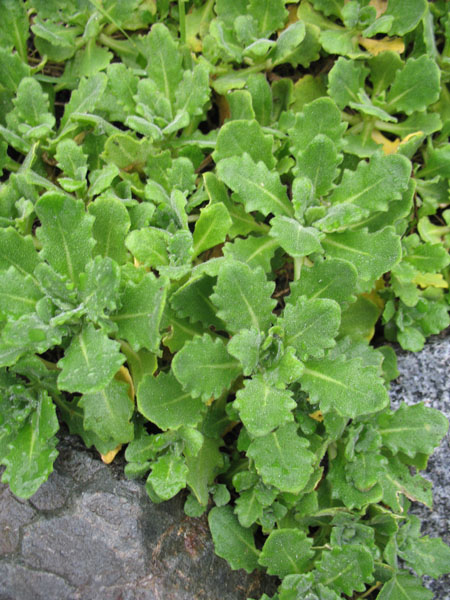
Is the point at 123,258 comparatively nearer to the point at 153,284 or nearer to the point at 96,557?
the point at 153,284

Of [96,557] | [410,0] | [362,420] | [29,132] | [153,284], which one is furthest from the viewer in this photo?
[410,0]

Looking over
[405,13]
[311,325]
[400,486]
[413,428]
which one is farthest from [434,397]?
[405,13]

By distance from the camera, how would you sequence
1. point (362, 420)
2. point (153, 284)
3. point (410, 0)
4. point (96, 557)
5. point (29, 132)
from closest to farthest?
point (153, 284), point (96, 557), point (362, 420), point (29, 132), point (410, 0)

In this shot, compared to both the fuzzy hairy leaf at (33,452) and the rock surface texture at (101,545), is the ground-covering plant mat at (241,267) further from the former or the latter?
the rock surface texture at (101,545)

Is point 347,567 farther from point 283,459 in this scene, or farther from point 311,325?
point 311,325

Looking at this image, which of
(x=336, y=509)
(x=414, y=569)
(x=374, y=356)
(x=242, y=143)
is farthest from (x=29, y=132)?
(x=414, y=569)

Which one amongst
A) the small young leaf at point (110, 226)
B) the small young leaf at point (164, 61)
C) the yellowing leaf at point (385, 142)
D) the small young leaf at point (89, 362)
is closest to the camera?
the small young leaf at point (89, 362)

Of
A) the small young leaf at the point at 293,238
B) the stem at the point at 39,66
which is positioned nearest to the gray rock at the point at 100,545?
the small young leaf at the point at 293,238
